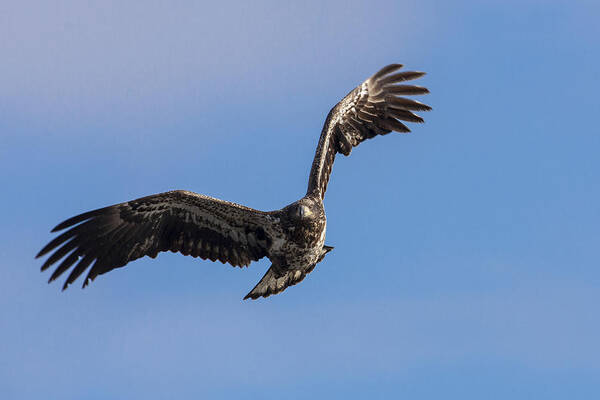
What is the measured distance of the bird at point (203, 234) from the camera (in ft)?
49.9

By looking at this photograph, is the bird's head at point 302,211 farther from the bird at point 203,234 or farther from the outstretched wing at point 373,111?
the outstretched wing at point 373,111

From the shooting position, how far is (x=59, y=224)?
49.9 feet

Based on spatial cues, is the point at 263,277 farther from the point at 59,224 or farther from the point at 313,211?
the point at 59,224

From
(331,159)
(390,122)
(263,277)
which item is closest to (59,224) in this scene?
(263,277)

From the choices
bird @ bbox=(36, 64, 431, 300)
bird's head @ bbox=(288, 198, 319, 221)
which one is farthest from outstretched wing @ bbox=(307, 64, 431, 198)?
bird's head @ bbox=(288, 198, 319, 221)

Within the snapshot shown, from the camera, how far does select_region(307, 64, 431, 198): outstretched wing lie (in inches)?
687

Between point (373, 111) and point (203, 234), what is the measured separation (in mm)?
4122

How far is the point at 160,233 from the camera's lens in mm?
15758

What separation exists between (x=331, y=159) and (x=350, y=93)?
1.50 m

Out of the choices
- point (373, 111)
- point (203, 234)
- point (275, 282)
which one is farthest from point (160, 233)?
point (373, 111)

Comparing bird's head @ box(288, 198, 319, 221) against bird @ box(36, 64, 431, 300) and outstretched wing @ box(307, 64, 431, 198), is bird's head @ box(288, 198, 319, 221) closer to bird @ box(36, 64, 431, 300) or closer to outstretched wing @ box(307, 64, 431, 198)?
bird @ box(36, 64, 431, 300)

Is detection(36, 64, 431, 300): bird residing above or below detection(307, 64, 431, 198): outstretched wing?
below

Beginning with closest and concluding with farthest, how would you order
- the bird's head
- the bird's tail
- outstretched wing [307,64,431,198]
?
the bird's head, the bird's tail, outstretched wing [307,64,431,198]

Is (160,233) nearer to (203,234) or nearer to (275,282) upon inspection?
(203,234)
